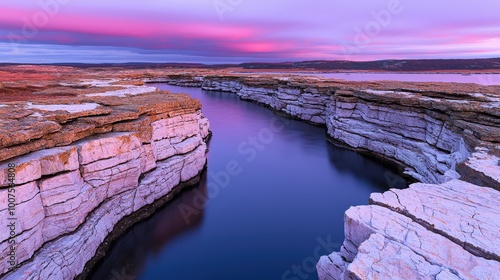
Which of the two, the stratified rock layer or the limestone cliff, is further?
the stratified rock layer

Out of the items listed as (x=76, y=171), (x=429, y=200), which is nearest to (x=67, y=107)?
(x=76, y=171)

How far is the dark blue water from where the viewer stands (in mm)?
10656

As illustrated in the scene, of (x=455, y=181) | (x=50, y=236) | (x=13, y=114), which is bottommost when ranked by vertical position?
(x=50, y=236)

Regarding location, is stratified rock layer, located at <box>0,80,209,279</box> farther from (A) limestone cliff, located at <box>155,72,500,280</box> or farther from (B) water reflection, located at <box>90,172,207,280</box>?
(A) limestone cliff, located at <box>155,72,500,280</box>

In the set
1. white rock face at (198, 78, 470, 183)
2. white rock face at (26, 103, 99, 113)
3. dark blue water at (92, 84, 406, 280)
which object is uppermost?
white rock face at (26, 103, 99, 113)

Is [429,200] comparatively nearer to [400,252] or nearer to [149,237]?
[400,252]

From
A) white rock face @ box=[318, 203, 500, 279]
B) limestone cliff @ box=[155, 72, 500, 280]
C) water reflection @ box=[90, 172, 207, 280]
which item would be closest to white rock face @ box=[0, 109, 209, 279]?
water reflection @ box=[90, 172, 207, 280]

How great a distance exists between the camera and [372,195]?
759 centimetres

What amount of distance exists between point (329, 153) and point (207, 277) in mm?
15987

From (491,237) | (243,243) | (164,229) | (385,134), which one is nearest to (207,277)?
(243,243)

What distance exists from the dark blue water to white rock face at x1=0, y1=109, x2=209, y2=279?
1.22 m

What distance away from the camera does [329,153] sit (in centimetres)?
2403

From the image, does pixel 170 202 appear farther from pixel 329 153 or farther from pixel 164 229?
pixel 329 153

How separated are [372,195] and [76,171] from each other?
320 inches
